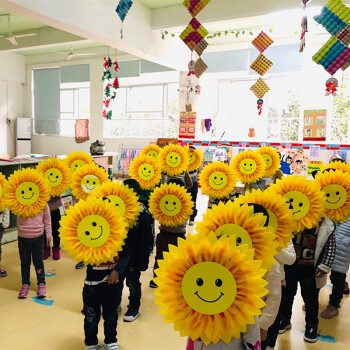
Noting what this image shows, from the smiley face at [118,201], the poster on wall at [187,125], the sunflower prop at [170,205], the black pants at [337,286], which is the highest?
the poster on wall at [187,125]

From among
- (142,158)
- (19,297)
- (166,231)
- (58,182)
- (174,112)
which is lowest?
(19,297)

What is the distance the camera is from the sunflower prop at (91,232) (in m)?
2.03

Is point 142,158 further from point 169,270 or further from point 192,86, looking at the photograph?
point 192,86

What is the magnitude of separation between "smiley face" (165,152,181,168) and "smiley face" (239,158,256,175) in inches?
35.3

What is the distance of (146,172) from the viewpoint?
3865 millimetres

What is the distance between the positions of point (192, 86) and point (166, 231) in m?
7.09

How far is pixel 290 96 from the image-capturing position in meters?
8.72

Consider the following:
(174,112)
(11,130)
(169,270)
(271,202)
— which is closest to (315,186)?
(271,202)

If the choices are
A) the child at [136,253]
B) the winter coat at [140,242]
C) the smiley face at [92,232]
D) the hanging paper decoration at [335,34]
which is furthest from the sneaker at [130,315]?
the hanging paper decoration at [335,34]

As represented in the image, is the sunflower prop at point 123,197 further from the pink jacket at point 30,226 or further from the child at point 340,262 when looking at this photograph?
the child at point 340,262

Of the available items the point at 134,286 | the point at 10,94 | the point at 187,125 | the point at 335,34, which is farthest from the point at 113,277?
the point at 10,94

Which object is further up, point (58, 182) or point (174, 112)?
point (174, 112)

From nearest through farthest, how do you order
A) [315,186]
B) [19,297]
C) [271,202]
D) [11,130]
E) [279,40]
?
[271,202]
[315,186]
[19,297]
[279,40]
[11,130]

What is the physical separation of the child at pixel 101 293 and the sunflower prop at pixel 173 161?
8.08 ft
